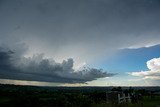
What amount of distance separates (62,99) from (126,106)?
5906mm

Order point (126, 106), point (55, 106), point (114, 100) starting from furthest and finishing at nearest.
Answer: point (114, 100) → point (126, 106) → point (55, 106)

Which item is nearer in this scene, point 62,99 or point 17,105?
point 62,99

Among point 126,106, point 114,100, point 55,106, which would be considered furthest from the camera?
point 114,100

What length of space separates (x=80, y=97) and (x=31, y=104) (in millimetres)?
6488

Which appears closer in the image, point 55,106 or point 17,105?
point 55,106

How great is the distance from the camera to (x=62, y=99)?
2408cm

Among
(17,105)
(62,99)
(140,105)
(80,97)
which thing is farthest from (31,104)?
(140,105)

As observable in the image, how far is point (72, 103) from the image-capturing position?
75.7 ft

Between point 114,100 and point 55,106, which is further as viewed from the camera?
point 114,100

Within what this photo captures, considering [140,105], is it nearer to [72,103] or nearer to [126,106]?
[126,106]

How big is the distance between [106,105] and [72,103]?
3.11 m

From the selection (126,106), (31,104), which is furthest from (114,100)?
(31,104)

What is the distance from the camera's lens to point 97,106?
2361cm

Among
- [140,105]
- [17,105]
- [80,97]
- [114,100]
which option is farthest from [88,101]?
[17,105]
